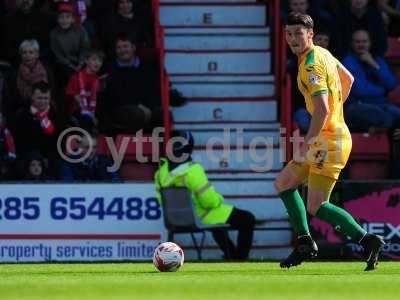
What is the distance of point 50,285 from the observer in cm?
988

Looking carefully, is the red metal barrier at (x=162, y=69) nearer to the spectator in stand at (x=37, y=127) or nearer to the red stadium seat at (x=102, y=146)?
the red stadium seat at (x=102, y=146)

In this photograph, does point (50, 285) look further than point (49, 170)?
No

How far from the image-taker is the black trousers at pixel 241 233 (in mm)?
14773

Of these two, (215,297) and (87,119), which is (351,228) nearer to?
(215,297)

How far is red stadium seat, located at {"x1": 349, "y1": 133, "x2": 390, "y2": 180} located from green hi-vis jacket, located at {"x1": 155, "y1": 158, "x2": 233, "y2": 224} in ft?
5.76

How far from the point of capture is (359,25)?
16875 mm

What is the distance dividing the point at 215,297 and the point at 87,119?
24.2 feet

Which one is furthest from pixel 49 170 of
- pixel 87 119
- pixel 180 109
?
pixel 180 109

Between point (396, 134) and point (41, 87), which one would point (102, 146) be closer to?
point (41, 87)

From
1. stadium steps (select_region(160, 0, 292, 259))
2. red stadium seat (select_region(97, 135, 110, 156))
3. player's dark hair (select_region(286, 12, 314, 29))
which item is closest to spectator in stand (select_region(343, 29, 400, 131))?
stadium steps (select_region(160, 0, 292, 259))

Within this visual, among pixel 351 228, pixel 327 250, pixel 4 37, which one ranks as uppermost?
pixel 4 37

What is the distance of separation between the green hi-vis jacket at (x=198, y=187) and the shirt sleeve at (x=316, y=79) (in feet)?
12.7

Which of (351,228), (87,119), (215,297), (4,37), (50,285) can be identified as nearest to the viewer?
(215,297)

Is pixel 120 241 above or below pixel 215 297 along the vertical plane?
below
